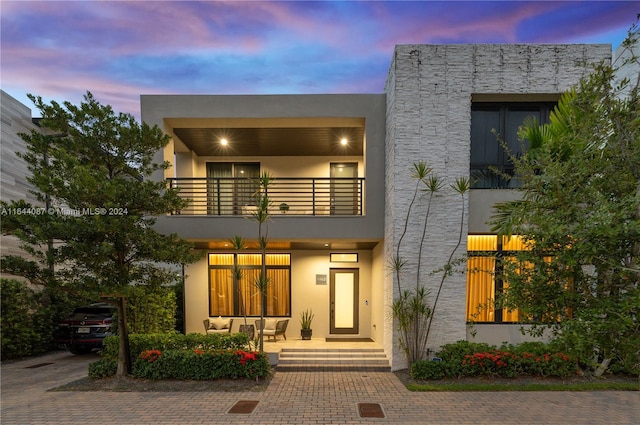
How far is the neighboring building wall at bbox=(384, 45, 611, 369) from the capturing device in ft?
24.0

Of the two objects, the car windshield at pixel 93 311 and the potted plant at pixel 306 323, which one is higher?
the car windshield at pixel 93 311

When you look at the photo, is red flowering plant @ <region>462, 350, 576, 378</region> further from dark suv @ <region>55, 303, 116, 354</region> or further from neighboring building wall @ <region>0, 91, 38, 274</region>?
neighboring building wall @ <region>0, 91, 38, 274</region>

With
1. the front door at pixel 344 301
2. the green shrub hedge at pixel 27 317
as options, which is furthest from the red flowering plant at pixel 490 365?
the green shrub hedge at pixel 27 317

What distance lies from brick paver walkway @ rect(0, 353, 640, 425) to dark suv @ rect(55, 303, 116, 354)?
96.5 inches

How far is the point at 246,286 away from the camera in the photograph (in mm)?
10344

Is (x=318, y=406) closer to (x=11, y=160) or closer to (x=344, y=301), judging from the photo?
(x=344, y=301)

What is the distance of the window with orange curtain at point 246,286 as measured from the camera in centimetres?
1033

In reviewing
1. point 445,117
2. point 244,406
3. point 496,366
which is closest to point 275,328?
point 244,406

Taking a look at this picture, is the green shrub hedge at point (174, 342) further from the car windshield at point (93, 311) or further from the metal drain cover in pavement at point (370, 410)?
the metal drain cover in pavement at point (370, 410)

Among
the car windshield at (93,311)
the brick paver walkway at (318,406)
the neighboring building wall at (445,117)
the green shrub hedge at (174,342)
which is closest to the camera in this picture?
the brick paver walkway at (318,406)

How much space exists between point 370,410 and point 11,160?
13094 millimetres

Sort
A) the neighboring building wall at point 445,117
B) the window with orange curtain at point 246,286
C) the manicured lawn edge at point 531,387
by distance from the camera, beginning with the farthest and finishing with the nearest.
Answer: the window with orange curtain at point 246,286 < the neighboring building wall at point 445,117 < the manicured lawn edge at point 531,387

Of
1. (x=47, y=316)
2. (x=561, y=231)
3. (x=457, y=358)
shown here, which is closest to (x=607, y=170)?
(x=561, y=231)

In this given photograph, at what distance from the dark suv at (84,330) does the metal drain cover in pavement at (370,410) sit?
8.12 m
